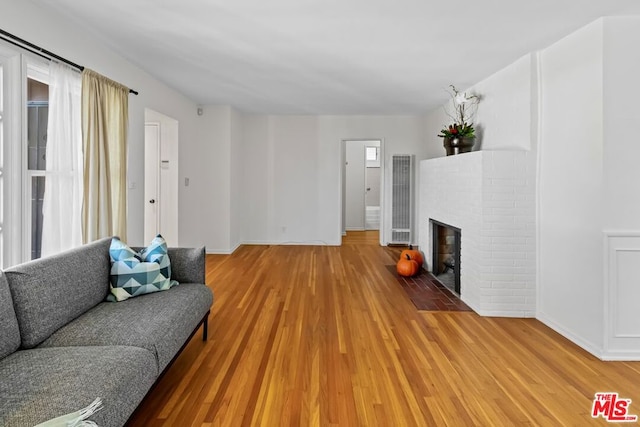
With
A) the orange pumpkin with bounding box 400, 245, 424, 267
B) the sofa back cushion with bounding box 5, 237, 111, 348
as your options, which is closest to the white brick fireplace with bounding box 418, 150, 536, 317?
the orange pumpkin with bounding box 400, 245, 424, 267

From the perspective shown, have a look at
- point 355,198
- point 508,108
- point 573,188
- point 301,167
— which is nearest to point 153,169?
point 301,167

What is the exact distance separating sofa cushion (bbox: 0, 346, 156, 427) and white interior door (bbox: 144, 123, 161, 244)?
4161mm

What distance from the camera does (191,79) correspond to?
4379 millimetres

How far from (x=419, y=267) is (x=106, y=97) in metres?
4.16

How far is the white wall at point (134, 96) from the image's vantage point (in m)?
2.45

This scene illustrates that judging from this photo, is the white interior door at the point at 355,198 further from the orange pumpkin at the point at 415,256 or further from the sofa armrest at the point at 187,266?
the sofa armrest at the point at 187,266

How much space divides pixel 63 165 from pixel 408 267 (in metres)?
3.87

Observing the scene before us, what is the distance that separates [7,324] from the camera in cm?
158

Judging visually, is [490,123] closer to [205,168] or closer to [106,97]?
[106,97]

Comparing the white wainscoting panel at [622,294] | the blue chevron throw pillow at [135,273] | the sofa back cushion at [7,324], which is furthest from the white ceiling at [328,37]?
the sofa back cushion at [7,324]

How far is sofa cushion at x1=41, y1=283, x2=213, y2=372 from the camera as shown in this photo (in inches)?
70.1

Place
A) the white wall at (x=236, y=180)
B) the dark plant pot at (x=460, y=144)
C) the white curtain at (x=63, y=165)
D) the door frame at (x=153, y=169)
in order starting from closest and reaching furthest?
the white curtain at (x=63, y=165)
the dark plant pot at (x=460, y=144)
the door frame at (x=153, y=169)
the white wall at (x=236, y=180)

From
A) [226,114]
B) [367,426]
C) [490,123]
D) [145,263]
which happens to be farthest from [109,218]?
[490,123]

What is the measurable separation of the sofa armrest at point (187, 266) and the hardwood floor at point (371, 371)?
0.50 meters
